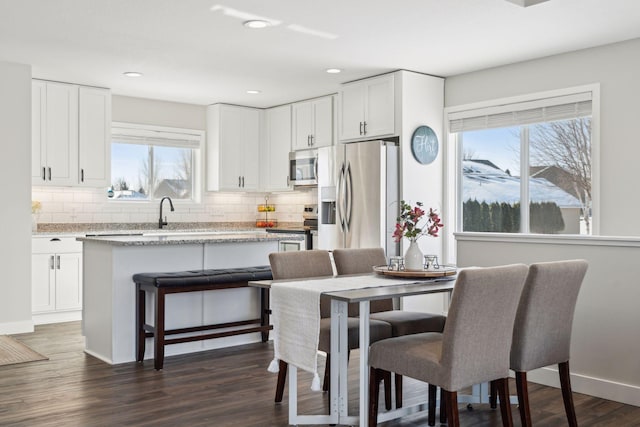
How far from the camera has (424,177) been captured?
19.6 feet

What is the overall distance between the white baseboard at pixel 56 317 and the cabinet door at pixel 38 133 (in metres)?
1.32

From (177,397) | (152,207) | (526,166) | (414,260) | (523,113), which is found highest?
(523,113)

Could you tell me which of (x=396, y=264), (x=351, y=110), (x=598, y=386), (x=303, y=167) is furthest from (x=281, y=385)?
(x=303, y=167)

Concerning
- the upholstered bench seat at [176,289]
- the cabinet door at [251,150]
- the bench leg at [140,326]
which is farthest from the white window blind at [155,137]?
the bench leg at [140,326]

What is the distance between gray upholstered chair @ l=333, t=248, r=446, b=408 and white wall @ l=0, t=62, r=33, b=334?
3318 millimetres

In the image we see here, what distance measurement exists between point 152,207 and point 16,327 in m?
2.30

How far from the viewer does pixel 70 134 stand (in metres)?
6.45

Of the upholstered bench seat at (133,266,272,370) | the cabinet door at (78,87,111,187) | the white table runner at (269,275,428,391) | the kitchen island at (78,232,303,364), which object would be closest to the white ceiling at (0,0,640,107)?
the cabinet door at (78,87,111,187)

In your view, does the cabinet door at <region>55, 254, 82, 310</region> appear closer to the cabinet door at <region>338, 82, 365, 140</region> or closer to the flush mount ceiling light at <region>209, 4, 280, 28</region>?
the cabinet door at <region>338, 82, 365, 140</region>

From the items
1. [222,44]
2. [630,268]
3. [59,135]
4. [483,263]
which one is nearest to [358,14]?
[222,44]

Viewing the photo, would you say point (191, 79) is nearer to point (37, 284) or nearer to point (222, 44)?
point (222, 44)

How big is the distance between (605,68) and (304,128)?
3494 mm

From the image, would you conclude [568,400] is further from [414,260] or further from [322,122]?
[322,122]

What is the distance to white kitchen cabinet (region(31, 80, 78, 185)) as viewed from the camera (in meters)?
6.23
